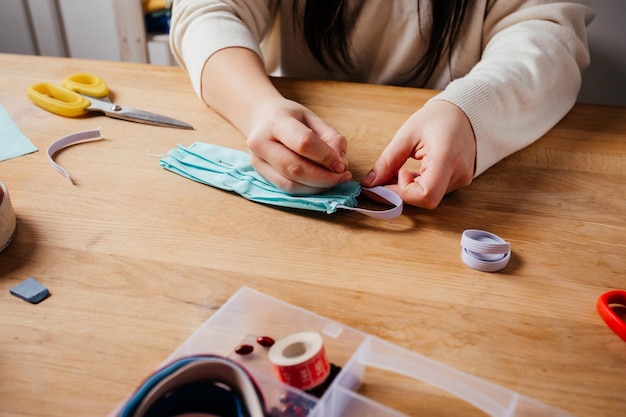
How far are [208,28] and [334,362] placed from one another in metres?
0.57

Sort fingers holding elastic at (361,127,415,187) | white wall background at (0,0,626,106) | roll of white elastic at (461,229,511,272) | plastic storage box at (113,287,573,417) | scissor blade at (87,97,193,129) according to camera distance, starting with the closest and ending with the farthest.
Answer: plastic storage box at (113,287,573,417), roll of white elastic at (461,229,511,272), fingers holding elastic at (361,127,415,187), scissor blade at (87,97,193,129), white wall background at (0,0,626,106)

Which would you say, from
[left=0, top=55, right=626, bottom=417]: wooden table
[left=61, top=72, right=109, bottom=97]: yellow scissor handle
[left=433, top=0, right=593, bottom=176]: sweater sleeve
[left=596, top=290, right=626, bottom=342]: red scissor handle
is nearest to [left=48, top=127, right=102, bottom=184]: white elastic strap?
[left=0, top=55, right=626, bottom=417]: wooden table

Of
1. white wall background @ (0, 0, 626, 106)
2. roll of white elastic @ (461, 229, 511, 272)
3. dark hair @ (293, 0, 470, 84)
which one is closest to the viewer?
roll of white elastic @ (461, 229, 511, 272)

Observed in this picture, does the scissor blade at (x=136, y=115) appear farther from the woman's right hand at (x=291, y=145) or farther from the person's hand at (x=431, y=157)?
the person's hand at (x=431, y=157)

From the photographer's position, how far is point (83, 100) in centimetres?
75

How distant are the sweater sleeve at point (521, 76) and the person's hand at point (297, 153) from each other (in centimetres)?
16

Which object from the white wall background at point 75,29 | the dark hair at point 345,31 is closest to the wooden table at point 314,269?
the dark hair at point 345,31

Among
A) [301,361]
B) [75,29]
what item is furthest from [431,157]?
[75,29]

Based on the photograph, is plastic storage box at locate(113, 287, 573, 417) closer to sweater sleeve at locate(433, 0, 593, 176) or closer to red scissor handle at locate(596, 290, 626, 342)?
red scissor handle at locate(596, 290, 626, 342)

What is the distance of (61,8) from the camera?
1742mm

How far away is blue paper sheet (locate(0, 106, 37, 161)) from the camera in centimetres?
65

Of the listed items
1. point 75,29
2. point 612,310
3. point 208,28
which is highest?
point 208,28

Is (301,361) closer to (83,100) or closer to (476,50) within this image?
(83,100)

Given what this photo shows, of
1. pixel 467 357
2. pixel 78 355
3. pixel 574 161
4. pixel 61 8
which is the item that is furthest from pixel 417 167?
pixel 61 8
